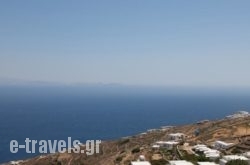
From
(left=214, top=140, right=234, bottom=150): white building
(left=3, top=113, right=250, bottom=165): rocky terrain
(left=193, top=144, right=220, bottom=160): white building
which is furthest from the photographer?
(left=214, top=140, right=234, bottom=150): white building

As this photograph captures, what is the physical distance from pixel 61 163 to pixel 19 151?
77887 mm

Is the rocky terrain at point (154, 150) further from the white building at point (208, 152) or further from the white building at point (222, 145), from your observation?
the white building at point (208, 152)

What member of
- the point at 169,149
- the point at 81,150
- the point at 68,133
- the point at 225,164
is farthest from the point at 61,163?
the point at 68,133

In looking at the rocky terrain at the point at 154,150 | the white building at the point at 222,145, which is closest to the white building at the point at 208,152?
the rocky terrain at the point at 154,150

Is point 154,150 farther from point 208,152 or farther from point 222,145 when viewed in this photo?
point 222,145

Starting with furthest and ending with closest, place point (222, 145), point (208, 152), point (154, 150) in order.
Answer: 1. point (154, 150)
2. point (222, 145)
3. point (208, 152)

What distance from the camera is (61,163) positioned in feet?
261

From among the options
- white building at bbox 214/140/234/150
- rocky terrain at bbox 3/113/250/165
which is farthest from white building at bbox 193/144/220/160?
white building at bbox 214/140/234/150

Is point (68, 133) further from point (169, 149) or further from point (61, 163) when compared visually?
point (169, 149)

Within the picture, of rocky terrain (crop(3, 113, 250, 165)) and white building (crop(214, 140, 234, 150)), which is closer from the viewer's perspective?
rocky terrain (crop(3, 113, 250, 165))

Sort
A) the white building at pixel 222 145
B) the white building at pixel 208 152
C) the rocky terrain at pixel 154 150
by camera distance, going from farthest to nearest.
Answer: the white building at pixel 222 145 < the rocky terrain at pixel 154 150 < the white building at pixel 208 152

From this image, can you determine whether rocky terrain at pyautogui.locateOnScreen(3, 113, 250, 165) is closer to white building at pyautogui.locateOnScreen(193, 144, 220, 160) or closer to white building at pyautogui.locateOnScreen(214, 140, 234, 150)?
white building at pyautogui.locateOnScreen(214, 140, 234, 150)

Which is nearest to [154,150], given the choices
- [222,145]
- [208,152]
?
[208,152]

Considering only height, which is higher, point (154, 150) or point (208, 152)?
point (208, 152)
